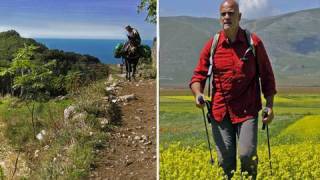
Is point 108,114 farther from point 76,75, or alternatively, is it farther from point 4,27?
point 4,27

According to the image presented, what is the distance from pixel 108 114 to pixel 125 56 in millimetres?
692

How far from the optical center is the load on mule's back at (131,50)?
756 centimetres

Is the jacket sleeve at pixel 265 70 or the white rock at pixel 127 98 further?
the white rock at pixel 127 98

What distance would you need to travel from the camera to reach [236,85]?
A: 562 cm

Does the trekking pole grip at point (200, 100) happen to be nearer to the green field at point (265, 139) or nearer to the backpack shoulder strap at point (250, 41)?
the green field at point (265, 139)

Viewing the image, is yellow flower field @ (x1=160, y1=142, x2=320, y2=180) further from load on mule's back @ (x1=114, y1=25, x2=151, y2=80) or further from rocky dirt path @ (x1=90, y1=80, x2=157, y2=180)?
load on mule's back @ (x1=114, y1=25, x2=151, y2=80)

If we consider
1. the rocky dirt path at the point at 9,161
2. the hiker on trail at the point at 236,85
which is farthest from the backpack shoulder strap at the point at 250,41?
the rocky dirt path at the point at 9,161

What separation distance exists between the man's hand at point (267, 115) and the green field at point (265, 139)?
271 mm

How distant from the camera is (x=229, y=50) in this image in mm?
5629

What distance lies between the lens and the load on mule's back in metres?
7.56

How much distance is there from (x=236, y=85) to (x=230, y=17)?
0.55 metres

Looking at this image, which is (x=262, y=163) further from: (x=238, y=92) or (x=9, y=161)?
(x=9, y=161)

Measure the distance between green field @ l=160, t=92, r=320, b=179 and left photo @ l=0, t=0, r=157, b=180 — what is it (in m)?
1.14

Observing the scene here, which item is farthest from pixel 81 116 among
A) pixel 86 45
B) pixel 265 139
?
pixel 265 139
